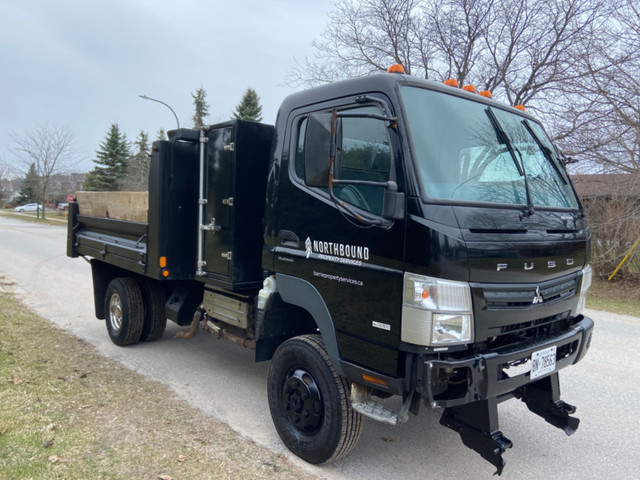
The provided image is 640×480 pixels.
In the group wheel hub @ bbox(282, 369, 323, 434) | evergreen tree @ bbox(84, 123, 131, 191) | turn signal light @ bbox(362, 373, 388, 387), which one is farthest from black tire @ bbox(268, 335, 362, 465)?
evergreen tree @ bbox(84, 123, 131, 191)

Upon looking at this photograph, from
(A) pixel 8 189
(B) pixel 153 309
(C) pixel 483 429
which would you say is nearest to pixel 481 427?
(C) pixel 483 429

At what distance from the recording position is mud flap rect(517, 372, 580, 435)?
3342 millimetres

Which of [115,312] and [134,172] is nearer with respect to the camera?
[115,312]

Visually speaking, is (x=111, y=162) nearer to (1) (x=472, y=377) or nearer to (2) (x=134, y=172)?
(2) (x=134, y=172)

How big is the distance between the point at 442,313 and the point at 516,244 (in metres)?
0.63

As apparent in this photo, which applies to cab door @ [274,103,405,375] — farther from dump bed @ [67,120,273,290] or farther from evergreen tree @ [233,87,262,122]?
evergreen tree @ [233,87,262,122]

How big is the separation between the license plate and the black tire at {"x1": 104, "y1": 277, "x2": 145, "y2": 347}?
14.5ft

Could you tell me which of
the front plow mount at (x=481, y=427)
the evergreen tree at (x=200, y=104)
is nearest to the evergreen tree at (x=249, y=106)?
the evergreen tree at (x=200, y=104)

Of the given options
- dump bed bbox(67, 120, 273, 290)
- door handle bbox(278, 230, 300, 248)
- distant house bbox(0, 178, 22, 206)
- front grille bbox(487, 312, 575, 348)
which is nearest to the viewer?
front grille bbox(487, 312, 575, 348)

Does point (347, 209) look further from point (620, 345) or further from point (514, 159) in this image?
point (620, 345)

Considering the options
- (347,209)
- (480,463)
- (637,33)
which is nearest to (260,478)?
(480,463)

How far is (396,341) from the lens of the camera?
2.76 m

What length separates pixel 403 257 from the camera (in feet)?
8.90

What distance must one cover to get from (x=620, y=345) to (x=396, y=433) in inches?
170
